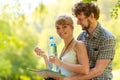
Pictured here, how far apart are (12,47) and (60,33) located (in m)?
9.69

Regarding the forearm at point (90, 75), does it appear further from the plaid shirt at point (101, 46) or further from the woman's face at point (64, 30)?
the woman's face at point (64, 30)

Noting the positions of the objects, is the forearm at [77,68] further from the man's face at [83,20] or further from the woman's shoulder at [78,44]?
the man's face at [83,20]

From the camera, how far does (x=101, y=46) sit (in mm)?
1992

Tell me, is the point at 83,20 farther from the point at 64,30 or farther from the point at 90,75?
the point at 90,75

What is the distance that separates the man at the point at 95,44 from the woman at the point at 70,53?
4 centimetres

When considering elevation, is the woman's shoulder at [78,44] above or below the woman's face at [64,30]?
below

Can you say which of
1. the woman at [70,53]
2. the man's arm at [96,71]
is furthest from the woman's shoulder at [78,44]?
the man's arm at [96,71]

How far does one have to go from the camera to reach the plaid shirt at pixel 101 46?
6.50 ft

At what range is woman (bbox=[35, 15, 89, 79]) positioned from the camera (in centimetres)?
193

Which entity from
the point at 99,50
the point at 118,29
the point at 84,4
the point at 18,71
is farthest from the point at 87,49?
the point at 18,71

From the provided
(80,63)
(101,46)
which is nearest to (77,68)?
(80,63)

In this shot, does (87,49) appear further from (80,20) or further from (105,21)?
(105,21)

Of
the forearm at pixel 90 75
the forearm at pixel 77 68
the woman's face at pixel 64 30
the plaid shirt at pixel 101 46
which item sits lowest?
the forearm at pixel 90 75

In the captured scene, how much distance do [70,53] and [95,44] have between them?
0.13 m
